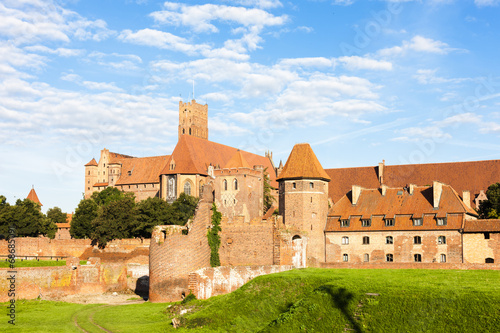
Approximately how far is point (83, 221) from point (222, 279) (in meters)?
54.9

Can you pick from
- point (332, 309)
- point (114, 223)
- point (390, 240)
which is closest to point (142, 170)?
A: point (114, 223)

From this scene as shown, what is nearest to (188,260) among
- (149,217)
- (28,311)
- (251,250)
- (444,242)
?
(251,250)

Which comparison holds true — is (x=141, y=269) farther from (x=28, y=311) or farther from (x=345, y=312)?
(x=345, y=312)

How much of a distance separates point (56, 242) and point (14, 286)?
3145 centimetres

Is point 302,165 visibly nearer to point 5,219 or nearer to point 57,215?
point 5,219

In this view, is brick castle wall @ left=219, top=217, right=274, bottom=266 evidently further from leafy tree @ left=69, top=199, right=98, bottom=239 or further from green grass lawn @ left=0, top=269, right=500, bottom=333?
leafy tree @ left=69, top=199, right=98, bottom=239

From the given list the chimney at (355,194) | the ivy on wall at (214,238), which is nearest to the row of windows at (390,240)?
the chimney at (355,194)

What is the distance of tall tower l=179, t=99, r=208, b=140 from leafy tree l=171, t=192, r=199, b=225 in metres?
45.2

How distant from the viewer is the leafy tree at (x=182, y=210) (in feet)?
261

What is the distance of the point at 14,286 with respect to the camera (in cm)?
4791

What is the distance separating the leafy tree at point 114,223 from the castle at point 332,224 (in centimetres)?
1263

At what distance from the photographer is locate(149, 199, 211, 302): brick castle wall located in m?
46.0

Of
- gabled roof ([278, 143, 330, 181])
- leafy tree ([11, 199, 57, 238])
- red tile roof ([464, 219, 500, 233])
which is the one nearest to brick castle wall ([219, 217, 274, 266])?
gabled roof ([278, 143, 330, 181])

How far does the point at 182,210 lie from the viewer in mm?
85625
